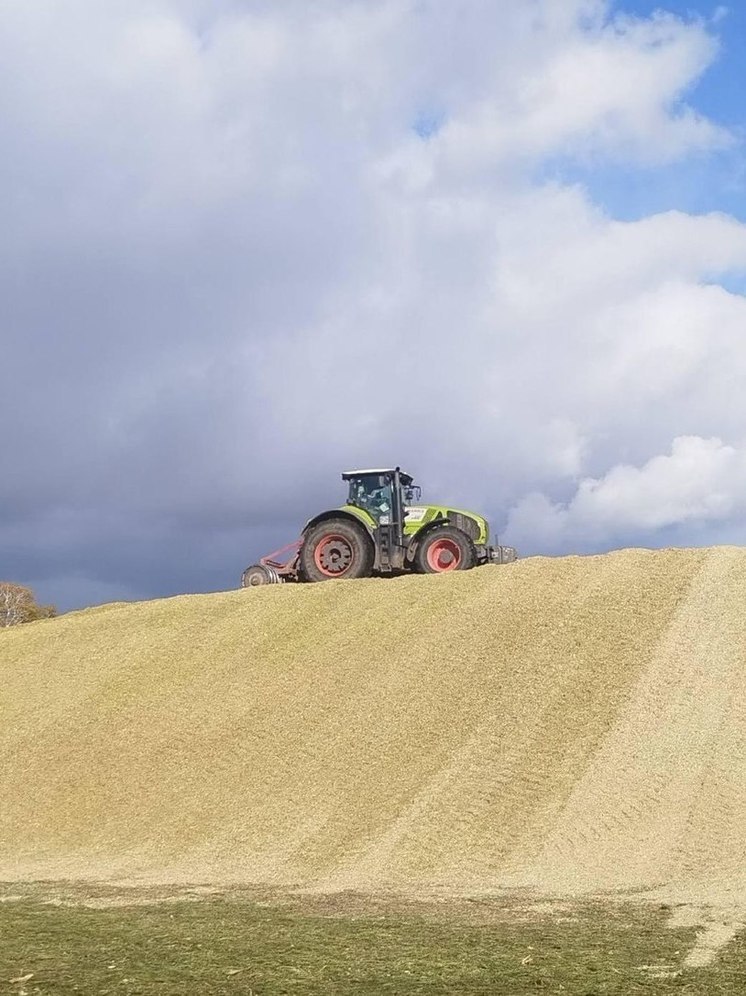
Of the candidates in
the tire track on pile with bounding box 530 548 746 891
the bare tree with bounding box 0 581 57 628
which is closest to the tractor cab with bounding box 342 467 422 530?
the tire track on pile with bounding box 530 548 746 891

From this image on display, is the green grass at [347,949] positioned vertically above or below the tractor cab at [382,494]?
below

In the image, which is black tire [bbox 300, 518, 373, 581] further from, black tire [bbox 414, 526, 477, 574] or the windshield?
black tire [bbox 414, 526, 477, 574]

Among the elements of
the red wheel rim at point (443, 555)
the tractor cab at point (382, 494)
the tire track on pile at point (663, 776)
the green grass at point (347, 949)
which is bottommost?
the green grass at point (347, 949)

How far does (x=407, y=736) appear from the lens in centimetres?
1486

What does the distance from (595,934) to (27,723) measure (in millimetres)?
11451

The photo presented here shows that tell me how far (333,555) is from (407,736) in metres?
8.95

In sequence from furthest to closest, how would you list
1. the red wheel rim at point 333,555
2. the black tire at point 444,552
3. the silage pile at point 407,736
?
the red wheel rim at point 333,555, the black tire at point 444,552, the silage pile at point 407,736

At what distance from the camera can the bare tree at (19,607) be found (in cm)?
4100

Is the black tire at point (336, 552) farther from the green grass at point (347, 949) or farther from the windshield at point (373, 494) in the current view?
the green grass at point (347, 949)

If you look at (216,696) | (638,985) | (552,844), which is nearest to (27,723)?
(216,696)

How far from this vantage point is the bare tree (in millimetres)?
41000

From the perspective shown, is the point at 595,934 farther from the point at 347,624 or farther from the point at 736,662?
the point at 347,624

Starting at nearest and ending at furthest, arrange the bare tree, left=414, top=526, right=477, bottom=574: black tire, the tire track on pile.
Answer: the tire track on pile < left=414, top=526, right=477, bottom=574: black tire < the bare tree

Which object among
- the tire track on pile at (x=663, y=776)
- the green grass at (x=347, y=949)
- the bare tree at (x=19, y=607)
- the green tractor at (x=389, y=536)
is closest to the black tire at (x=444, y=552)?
the green tractor at (x=389, y=536)
